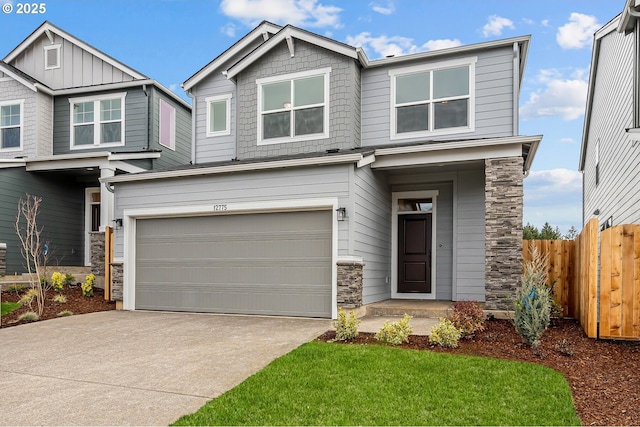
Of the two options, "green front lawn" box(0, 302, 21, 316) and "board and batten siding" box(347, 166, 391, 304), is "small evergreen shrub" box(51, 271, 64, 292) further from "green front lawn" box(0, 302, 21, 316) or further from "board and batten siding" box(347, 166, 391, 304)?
"board and batten siding" box(347, 166, 391, 304)

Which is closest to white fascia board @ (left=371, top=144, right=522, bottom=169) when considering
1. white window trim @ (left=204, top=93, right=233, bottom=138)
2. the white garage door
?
the white garage door

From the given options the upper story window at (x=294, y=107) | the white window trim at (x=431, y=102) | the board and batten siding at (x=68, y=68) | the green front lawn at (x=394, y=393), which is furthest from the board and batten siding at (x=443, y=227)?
the board and batten siding at (x=68, y=68)

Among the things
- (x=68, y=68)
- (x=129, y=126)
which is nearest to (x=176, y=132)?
(x=129, y=126)

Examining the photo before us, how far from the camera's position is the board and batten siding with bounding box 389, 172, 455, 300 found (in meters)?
10.7

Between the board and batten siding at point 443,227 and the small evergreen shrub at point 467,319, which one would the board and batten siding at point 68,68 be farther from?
the small evergreen shrub at point 467,319

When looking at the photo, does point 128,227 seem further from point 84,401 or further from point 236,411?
point 236,411

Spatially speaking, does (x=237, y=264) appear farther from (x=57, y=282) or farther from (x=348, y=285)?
(x=57, y=282)

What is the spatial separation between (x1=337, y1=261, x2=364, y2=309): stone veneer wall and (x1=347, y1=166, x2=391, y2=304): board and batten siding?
1.02 ft

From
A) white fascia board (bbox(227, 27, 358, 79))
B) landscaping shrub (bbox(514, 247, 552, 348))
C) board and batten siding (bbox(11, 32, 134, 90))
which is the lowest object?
landscaping shrub (bbox(514, 247, 552, 348))

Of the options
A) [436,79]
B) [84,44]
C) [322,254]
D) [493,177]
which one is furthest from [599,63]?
[84,44]

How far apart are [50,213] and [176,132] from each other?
4794mm

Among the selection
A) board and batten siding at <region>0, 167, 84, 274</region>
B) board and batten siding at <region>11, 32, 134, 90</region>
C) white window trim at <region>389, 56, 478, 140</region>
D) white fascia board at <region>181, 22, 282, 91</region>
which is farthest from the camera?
board and batten siding at <region>11, 32, 134, 90</region>

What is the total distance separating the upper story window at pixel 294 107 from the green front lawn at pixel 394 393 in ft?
21.4

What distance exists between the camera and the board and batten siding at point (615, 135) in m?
8.98
